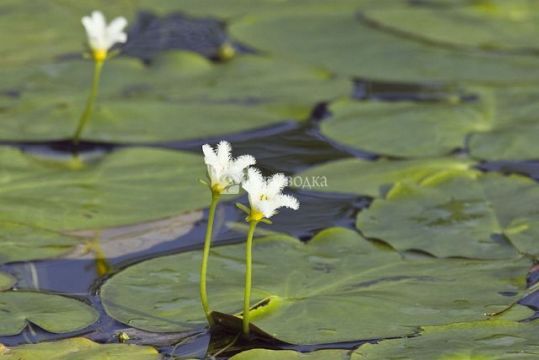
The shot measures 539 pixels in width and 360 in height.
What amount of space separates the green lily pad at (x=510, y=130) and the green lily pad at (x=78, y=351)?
1.57m

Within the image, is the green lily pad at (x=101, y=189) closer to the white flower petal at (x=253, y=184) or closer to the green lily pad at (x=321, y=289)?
the green lily pad at (x=321, y=289)

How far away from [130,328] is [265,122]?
1.54 metres

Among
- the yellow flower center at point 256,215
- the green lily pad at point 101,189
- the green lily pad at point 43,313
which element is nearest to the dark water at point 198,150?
the green lily pad at point 43,313

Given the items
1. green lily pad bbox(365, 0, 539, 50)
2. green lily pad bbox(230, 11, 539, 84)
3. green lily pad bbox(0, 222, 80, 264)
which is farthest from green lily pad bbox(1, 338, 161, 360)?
green lily pad bbox(365, 0, 539, 50)

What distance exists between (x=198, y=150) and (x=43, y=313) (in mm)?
1246

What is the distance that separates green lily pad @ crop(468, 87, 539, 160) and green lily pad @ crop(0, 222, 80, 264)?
1.36m

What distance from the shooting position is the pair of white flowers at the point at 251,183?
215 centimetres

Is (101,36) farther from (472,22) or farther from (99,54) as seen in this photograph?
(472,22)

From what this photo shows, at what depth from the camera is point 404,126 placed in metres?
3.69

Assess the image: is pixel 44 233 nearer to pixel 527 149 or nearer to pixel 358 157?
pixel 358 157

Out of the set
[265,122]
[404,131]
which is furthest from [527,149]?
[265,122]

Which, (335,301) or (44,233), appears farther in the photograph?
(44,233)

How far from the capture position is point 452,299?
2.50 m

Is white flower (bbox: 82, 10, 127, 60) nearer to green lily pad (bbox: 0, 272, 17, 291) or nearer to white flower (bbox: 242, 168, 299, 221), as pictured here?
green lily pad (bbox: 0, 272, 17, 291)
